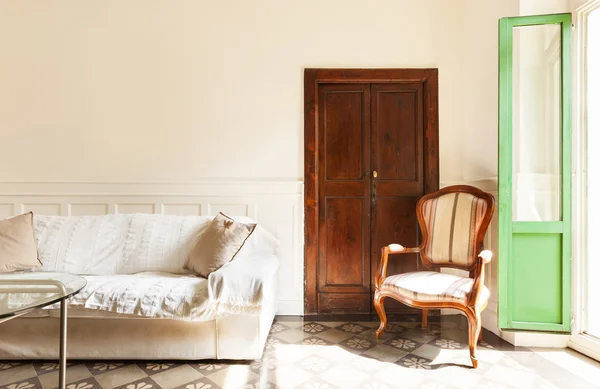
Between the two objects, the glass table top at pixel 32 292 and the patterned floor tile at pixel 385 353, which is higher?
the glass table top at pixel 32 292

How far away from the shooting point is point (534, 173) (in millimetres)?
2559

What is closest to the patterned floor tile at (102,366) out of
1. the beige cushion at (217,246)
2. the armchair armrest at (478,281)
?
the beige cushion at (217,246)

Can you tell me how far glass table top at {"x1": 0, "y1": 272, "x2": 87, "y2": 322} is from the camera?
140 cm

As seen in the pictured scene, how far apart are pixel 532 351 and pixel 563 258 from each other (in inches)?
25.5

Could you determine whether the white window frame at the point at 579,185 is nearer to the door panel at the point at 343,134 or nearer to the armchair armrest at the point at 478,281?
the armchair armrest at the point at 478,281

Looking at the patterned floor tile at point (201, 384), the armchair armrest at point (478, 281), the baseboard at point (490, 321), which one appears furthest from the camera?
the baseboard at point (490, 321)

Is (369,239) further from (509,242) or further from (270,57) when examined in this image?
(270,57)

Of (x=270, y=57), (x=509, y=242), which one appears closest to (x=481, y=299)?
(x=509, y=242)

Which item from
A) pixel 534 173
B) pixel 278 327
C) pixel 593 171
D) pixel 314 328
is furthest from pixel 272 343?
pixel 593 171

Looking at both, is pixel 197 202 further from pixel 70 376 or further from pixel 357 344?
pixel 357 344

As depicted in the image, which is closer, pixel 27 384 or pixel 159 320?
pixel 27 384

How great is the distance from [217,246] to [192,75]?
1.64 m

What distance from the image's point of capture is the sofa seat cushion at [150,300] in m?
2.11

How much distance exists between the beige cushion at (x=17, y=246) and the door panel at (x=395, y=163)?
263 cm
